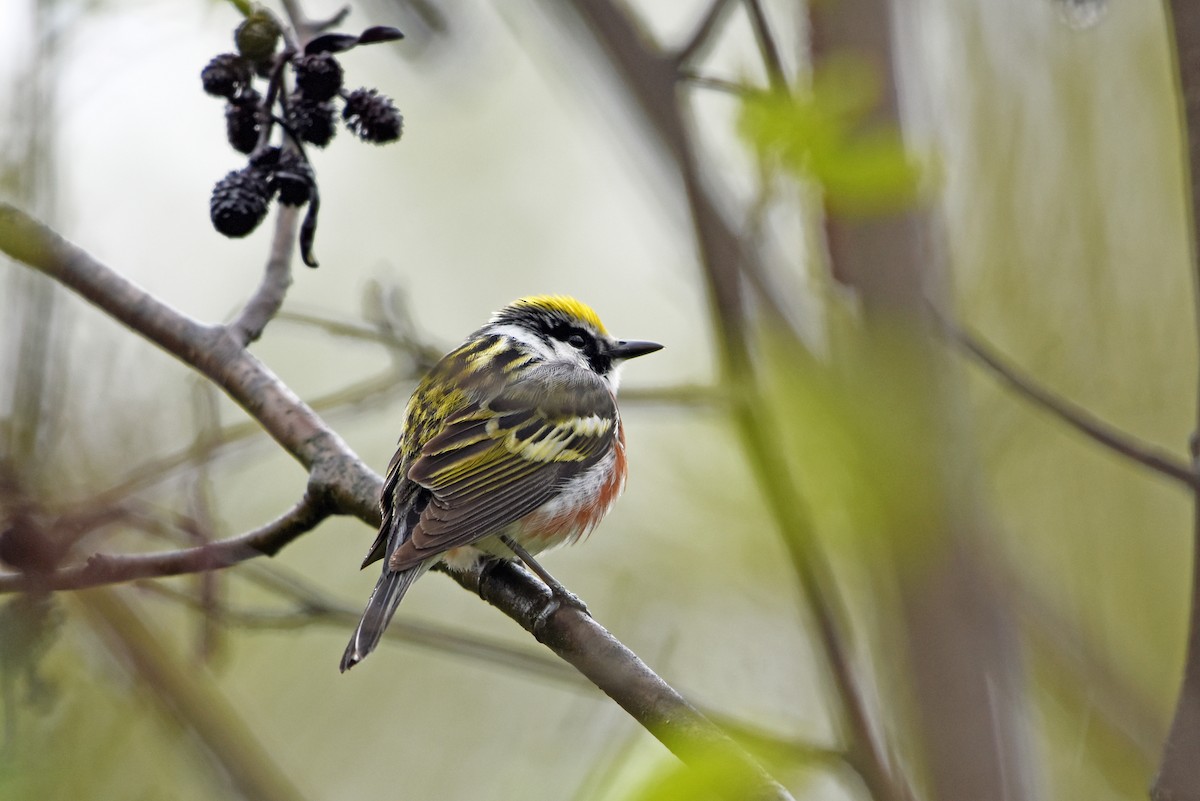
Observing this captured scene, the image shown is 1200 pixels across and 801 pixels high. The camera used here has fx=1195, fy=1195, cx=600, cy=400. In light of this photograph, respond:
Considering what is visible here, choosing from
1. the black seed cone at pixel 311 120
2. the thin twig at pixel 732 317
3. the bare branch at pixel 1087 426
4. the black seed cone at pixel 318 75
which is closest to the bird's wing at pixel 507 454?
the black seed cone at pixel 311 120

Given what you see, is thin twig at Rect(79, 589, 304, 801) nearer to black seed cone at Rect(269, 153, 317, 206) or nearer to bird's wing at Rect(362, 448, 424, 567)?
bird's wing at Rect(362, 448, 424, 567)

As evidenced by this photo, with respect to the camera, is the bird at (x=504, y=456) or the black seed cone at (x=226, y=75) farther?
the bird at (x=504, y=456)

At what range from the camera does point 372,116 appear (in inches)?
131

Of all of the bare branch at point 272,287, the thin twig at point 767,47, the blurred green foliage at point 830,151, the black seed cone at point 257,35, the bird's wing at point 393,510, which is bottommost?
the bird's wing at point 393,510

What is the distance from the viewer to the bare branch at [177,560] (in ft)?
8.62

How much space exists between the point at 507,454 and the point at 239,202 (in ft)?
5.80

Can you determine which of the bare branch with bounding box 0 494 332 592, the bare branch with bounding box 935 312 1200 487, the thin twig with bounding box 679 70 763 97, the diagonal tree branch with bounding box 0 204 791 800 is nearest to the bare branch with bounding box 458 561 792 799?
the diagonal tree branch with bounding box 0 204 791 800

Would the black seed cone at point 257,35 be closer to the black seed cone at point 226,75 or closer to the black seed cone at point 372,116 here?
the black seed cone at point 226,75

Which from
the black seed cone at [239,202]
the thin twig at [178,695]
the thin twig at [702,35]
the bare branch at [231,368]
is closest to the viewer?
the thin twig at [702,35]

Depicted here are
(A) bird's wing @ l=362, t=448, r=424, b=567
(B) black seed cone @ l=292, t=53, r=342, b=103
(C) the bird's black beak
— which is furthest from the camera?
(C) the bird's black beak

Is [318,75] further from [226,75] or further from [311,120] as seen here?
[226,75]

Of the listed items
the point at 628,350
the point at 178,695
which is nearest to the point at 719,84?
the point at 178,695

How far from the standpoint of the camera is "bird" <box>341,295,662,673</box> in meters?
3.93

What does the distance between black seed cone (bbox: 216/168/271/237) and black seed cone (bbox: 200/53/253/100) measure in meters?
0.26
